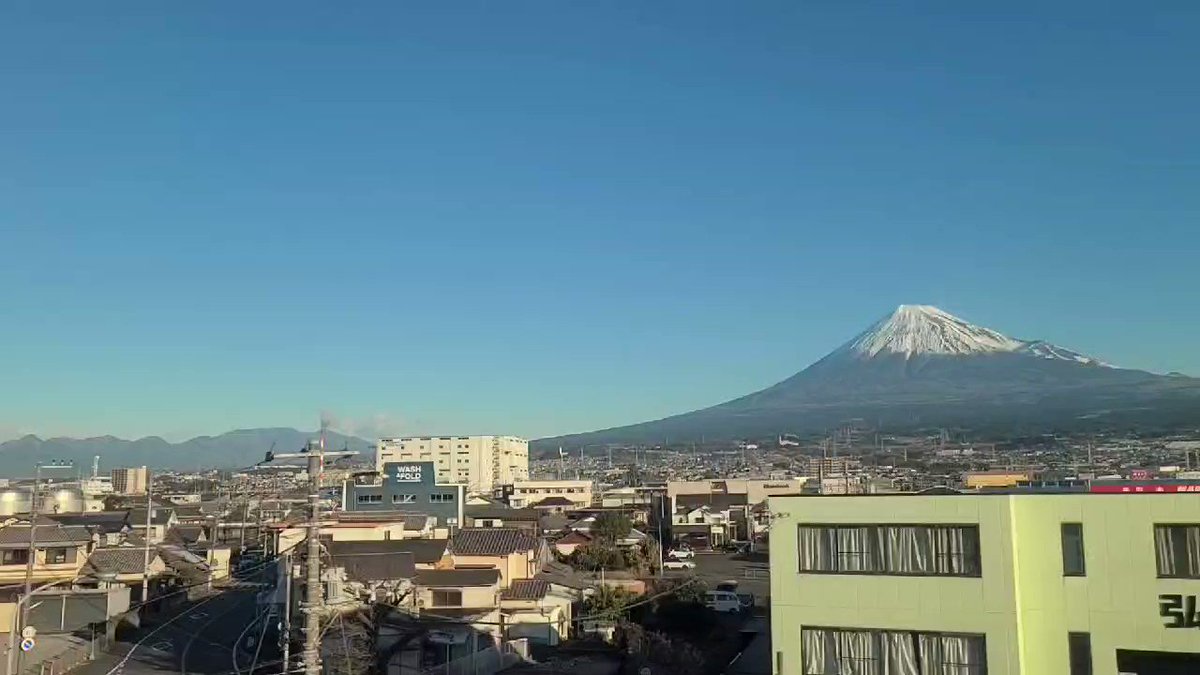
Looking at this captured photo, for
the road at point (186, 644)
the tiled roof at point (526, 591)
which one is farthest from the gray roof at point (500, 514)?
the tiled roof at point (526, 591)

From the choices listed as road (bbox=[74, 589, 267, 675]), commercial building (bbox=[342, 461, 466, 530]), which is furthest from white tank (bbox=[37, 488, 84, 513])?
road (bbox=[74, 589, 267, 675])

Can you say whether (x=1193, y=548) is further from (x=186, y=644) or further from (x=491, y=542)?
(x=491, y=542)

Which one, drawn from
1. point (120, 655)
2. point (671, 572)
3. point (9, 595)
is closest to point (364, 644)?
point (120, 655)

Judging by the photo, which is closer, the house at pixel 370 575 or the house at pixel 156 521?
the house at pixel 370 575

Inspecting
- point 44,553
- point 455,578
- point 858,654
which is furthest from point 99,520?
point 858,654

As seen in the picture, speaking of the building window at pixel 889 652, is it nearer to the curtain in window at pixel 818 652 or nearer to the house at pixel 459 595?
the curtain in window at pixel 818 652

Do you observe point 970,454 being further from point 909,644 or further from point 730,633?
point 909,644
